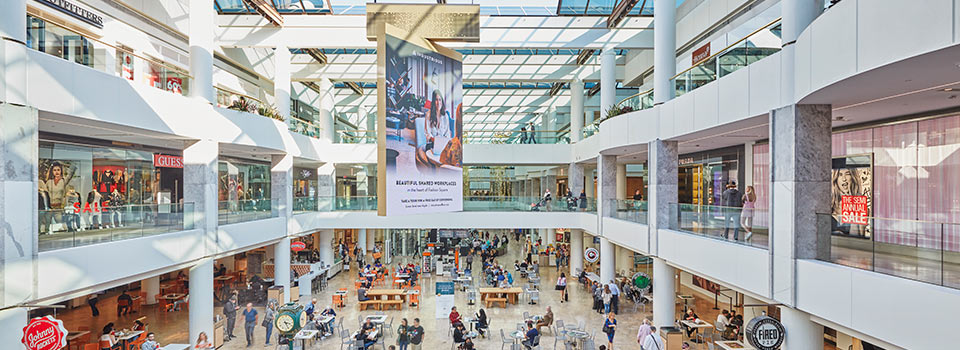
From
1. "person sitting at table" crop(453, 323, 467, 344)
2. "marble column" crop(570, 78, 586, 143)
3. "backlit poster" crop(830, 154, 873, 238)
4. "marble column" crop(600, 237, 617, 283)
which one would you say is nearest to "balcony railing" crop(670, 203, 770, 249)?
"backlit poster" crop(830, 154, 873, 238)

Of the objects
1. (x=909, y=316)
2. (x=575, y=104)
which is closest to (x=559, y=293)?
(x=575, y=104)

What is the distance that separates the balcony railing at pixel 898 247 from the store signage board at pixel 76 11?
1688 centimetres

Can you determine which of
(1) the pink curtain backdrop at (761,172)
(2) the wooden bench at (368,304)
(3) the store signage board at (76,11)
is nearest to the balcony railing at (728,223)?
(1) the pink curtain backdrop at (761,172)

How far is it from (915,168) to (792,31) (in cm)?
425

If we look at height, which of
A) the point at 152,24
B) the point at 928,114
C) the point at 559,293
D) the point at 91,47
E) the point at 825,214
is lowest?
the point at 559,293

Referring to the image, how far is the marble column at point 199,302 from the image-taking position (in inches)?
533

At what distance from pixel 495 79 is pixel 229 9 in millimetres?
12074

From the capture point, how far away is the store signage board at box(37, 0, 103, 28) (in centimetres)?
1160

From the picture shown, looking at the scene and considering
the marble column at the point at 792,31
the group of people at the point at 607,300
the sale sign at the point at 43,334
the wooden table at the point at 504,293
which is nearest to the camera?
the sale sign at the point at 43,334

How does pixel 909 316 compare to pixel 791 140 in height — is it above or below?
below

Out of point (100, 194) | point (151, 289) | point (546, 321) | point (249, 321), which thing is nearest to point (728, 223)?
point (546, 321)

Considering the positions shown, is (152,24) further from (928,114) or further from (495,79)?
(928,114)

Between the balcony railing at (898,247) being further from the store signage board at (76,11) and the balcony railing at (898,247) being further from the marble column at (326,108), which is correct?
the marble column at (326,108)

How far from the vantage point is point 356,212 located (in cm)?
2256
